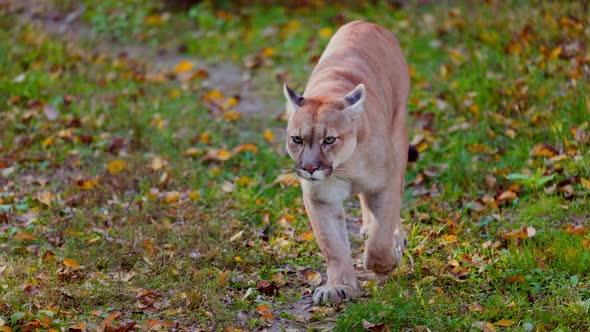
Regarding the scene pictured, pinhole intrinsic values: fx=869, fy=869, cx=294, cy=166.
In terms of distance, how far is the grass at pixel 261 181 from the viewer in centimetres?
502

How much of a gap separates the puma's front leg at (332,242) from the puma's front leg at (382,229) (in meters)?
0.15

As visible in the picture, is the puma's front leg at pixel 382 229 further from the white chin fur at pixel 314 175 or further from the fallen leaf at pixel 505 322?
the fallen leaf at pixel 505 322

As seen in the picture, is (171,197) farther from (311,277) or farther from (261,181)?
(311,277)

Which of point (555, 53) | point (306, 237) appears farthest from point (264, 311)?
point (555, 53)

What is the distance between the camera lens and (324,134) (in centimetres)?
498

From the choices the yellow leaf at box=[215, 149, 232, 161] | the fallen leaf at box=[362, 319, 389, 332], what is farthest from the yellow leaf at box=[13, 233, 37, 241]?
the fallen leaf at box=[362, 319, 389, 332]

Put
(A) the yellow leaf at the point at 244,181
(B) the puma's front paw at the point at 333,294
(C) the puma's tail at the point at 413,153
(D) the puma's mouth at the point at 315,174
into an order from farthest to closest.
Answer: (A) the yellow leaf at the point at 244,181 → (C) the puma's tail at the point at 413,153 → (B) the puma's front paw at the point at 333,294 → (D) the puma's mouth at the point at 315,174

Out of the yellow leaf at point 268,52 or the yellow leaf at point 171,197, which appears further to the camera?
the yellow leaf at point 268,52

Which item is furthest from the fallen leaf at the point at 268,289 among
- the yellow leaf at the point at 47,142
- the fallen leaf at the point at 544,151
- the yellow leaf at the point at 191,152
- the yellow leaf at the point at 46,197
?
the yellow leaf at the point at 47,142

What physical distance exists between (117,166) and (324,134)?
2797mm

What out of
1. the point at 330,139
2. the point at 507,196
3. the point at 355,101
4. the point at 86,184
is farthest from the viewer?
the point at 86,184

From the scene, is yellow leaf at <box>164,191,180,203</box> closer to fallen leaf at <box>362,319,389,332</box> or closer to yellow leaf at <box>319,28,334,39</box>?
fallen leaf at <box>362,319,389,332</box>

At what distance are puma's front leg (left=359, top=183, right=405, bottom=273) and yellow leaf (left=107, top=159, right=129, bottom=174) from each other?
256 centimetres

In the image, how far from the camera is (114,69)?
32.4 feet
